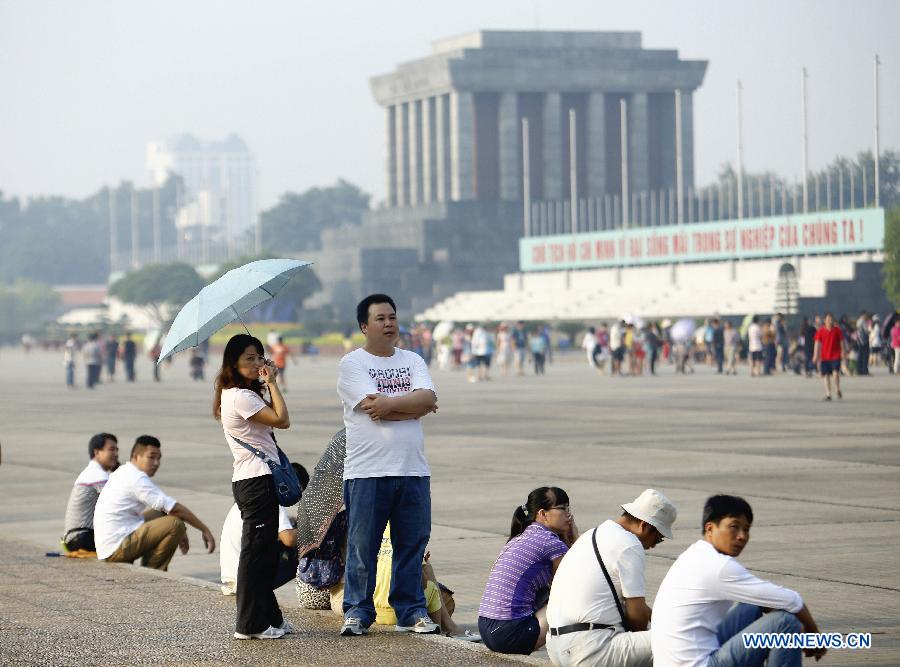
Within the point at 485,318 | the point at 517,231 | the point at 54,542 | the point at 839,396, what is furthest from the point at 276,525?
the point at 517,231

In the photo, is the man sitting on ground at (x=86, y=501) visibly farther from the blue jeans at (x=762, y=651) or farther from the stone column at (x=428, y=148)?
the stone column at (x=428, y=148)

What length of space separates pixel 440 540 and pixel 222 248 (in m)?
143

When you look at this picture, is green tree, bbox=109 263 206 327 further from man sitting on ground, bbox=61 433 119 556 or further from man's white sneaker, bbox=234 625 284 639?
man's white sneaker, bbox=234 625 284 639

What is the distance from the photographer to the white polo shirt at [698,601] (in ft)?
22.6

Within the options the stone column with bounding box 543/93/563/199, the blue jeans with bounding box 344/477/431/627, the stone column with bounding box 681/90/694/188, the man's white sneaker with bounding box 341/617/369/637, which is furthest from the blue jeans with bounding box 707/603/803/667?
the stone column with bounding box 681/90/694/188

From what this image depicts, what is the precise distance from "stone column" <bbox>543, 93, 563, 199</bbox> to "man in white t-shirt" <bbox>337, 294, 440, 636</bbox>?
329 ft

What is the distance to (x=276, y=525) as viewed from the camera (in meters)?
8.89

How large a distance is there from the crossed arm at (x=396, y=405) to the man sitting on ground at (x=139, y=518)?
337 centimetres

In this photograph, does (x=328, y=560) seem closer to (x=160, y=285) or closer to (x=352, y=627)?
(x=352, y=627)

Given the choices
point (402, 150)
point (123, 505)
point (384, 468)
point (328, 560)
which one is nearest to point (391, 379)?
point (384, 468)

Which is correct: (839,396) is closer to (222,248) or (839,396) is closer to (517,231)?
(517,231)

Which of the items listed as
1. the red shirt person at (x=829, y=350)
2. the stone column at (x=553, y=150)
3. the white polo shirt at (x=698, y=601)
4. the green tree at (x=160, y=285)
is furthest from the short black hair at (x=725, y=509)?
the green tree at (x=160, y=285)

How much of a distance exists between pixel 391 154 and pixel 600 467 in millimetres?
101633

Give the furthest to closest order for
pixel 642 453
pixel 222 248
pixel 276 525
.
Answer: pixel 222 248
pixel 642 453
pixel 276 525
